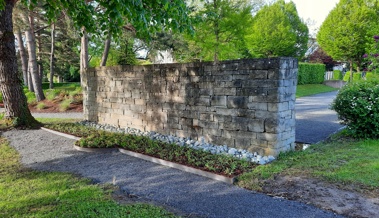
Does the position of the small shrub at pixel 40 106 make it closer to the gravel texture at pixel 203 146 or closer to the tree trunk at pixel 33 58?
the tree trunk at pixel 33 58

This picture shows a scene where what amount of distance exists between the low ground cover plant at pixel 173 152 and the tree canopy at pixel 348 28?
17.7 m

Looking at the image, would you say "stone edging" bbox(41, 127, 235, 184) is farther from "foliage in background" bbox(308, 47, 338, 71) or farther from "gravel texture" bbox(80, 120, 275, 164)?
"foliage in background" bbox(308, 47, 338, 71)

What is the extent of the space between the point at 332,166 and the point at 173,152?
268cm

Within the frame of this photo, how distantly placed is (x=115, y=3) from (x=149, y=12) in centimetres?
95

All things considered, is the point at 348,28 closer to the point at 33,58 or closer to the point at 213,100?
the point at 213,100

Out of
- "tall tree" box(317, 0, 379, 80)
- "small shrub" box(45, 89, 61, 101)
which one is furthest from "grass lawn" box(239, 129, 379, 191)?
"tall tree" box(317, 0, 379, 80)

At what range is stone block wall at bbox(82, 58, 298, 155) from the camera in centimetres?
452

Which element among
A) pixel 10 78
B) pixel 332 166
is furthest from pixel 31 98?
pixel 332 166

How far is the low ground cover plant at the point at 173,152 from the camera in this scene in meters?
4.18

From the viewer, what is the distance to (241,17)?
11.5 metres

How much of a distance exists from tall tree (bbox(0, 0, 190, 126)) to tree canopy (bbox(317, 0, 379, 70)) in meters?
18.0

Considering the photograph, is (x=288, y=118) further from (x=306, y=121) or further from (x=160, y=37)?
(x=160, y=37)

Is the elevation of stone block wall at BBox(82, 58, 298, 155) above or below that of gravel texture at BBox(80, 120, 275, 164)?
above

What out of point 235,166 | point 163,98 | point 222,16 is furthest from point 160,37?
point 235,166
